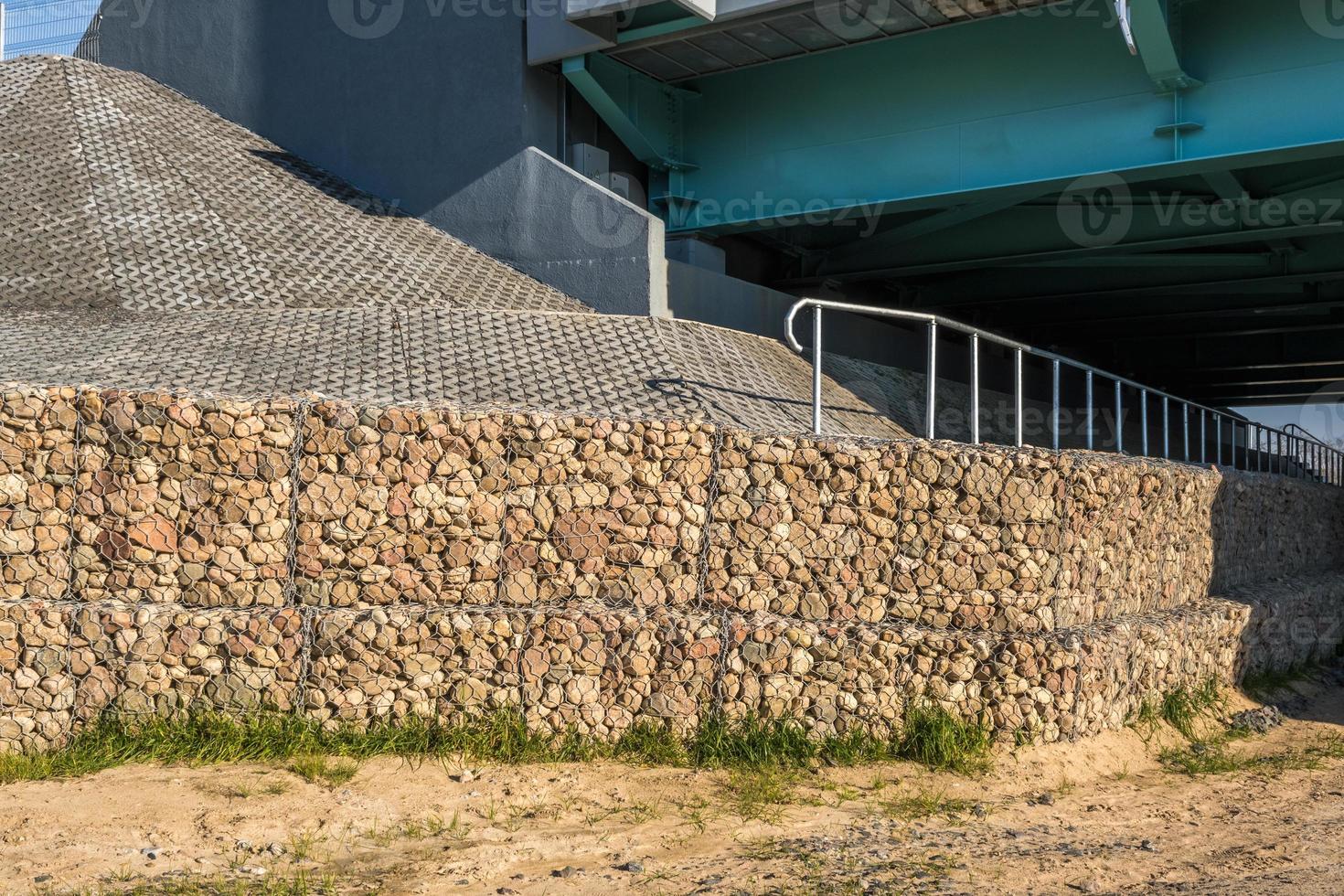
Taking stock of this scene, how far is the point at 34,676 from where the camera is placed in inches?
283

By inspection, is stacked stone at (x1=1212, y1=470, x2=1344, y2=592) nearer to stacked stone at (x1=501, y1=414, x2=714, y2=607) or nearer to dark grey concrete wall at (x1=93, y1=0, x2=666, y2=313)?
stacked stone at (x1=501, y1=414, x2=714, y2=607)

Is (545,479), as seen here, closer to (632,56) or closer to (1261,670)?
(1261,670)

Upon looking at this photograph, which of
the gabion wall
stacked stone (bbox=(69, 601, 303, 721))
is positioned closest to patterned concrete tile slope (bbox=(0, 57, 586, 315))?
the gabion wall

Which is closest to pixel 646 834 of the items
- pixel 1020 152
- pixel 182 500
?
pixel 182 500

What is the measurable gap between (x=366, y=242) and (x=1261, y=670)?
1289 cm

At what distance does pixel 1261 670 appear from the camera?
41.4 feet

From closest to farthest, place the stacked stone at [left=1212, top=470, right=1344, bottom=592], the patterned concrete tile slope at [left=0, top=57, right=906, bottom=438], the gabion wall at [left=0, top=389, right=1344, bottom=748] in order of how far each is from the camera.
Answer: the gabion wall at [left=0, top=389, right=1344, bottom=748] < the patterned concrete tile slope at [left=0, top=57, right=906, bottom=438] < the stacked stone at [left=1212, top=470, right=1344, bottom=592]

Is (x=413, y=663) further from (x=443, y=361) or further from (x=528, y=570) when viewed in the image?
(x=443, y=361)

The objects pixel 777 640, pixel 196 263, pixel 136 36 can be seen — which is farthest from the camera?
pixel 136 36

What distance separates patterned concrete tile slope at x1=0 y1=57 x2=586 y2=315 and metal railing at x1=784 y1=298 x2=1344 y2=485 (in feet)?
18.7

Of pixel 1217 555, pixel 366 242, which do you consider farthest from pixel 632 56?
pixel 1217 555

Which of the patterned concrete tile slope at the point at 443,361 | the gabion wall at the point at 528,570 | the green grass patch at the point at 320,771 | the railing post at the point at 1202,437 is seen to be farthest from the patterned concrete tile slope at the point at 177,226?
the green grass patch at the point at 320,771

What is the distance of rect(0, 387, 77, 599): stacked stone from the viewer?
7316 mm

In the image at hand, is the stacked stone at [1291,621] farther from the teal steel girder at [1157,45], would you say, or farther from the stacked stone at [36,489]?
the stacked stone at [36,489]
